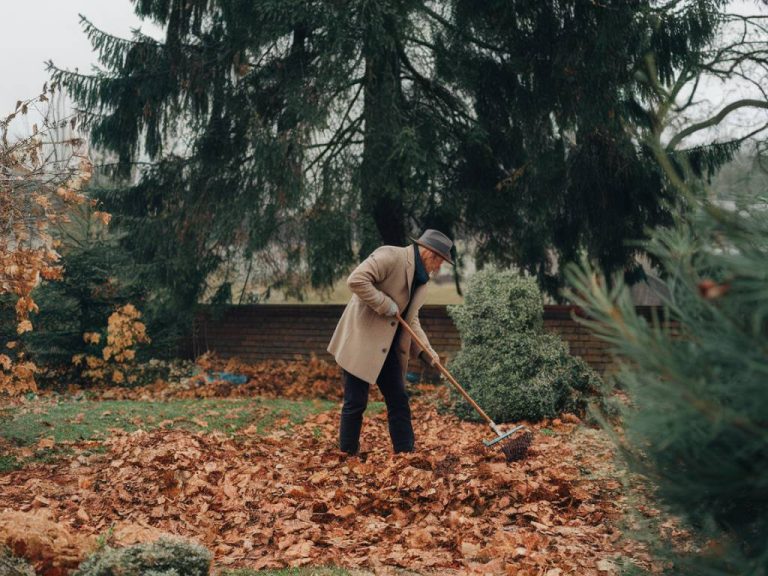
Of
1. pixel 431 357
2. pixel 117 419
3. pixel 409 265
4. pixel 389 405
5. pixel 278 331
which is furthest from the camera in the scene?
pixel 278 331

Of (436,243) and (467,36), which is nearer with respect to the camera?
(436,243)

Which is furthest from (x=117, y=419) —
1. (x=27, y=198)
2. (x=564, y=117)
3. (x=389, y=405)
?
(x=564, y=117)

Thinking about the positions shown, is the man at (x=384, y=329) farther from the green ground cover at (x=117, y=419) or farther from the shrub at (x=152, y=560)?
the shrub at (x=152, y=560)

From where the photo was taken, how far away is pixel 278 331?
15.5 metres

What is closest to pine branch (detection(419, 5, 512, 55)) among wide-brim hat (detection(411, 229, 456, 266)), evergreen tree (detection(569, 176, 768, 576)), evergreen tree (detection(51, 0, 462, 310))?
evergreen tree (detection(51, 0, 462, 310))

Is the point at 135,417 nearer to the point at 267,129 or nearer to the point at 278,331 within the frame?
the point at 267,129

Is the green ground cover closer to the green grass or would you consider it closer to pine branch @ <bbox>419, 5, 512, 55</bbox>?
the green grass

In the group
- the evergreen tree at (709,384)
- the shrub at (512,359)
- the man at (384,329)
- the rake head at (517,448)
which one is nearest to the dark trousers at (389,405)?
the man at (384,329)

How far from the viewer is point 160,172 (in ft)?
43.2

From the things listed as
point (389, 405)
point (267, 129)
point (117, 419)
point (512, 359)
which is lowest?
point (117, 419)

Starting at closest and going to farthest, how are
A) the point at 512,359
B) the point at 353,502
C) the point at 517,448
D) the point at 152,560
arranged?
the point at 152,560 → the point at 353,502 → the point at 517,448 → the point at 512,359

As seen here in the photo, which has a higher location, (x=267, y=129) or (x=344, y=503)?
(x=267, y=129)

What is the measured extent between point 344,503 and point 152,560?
80.4 inches

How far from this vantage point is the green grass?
289 inches
